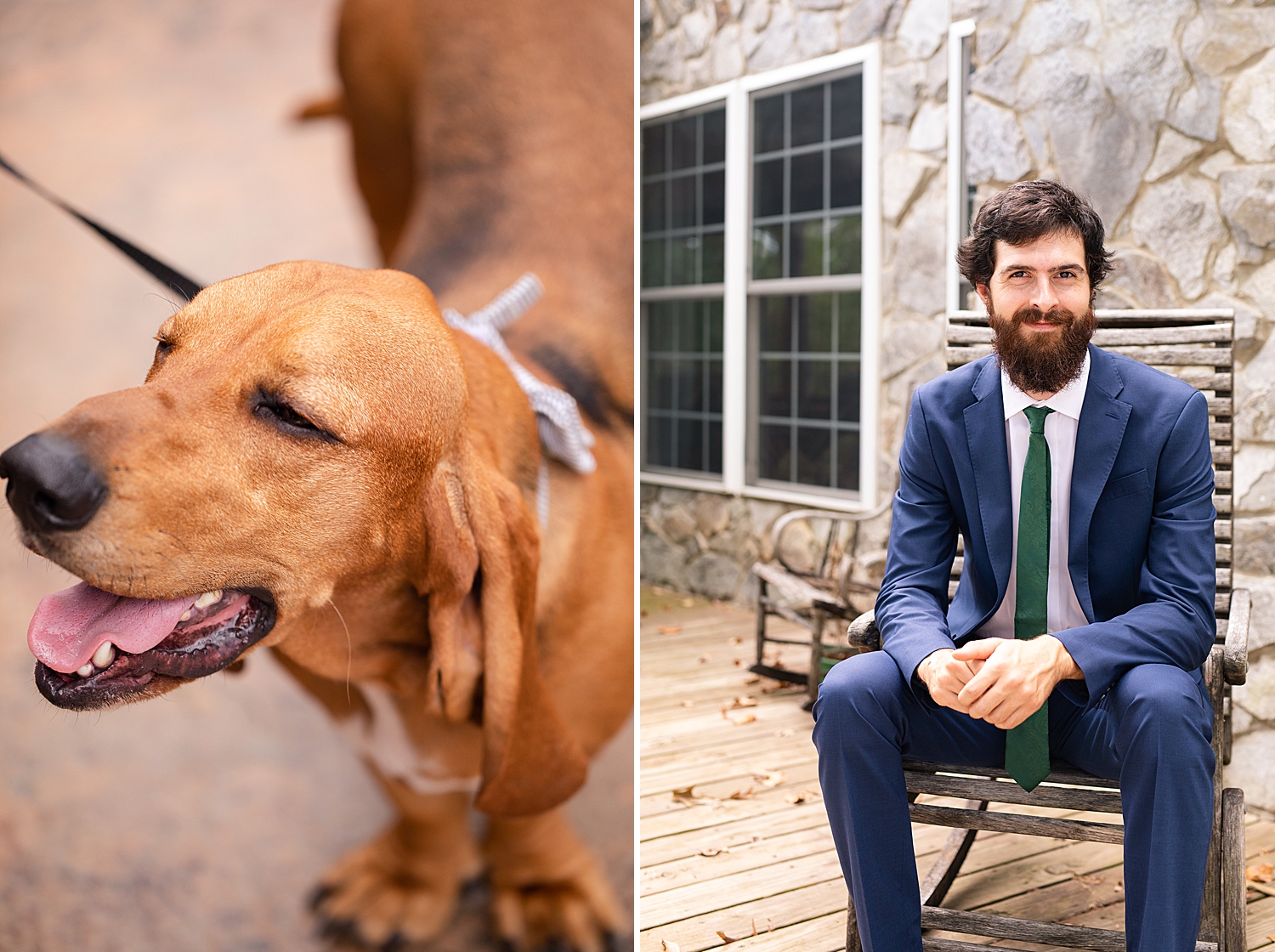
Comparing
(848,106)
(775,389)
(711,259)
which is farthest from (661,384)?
(848,106)

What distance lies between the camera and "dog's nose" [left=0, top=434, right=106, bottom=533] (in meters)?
0.93

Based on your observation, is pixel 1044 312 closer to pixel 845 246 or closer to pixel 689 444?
pixel 845 246

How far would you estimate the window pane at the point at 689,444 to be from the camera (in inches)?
238

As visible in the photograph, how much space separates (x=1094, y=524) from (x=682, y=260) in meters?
4.49

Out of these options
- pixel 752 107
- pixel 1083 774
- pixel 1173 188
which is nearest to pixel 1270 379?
pixel 1173 188

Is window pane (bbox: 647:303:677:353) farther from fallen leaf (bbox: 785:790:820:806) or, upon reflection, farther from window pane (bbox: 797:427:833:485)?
fallen leaf (bbox: 785:790:820:806)

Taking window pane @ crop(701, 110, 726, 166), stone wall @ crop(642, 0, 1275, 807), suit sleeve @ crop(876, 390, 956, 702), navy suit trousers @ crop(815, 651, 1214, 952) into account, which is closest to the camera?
navy suit trousers @ crop(815, 651, 1214, 952)

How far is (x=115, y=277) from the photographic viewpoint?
109 cm

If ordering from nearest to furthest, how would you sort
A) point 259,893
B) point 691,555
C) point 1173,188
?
point 259,893, point 1173,188, point 691,555

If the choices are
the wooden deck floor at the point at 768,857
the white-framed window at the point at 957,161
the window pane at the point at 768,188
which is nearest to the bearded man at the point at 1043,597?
the wooden deck floor at the point at 768,857

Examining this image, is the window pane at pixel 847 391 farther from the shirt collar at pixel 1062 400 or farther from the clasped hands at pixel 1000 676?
the clasped hands at pixel 1000 676

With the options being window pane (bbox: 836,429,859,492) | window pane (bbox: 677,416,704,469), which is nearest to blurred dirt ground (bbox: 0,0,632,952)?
window pane (bbox: 836,429,859,492)

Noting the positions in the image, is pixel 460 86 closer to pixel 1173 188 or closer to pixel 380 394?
pixel 380 394

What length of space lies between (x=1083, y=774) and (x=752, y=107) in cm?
449
